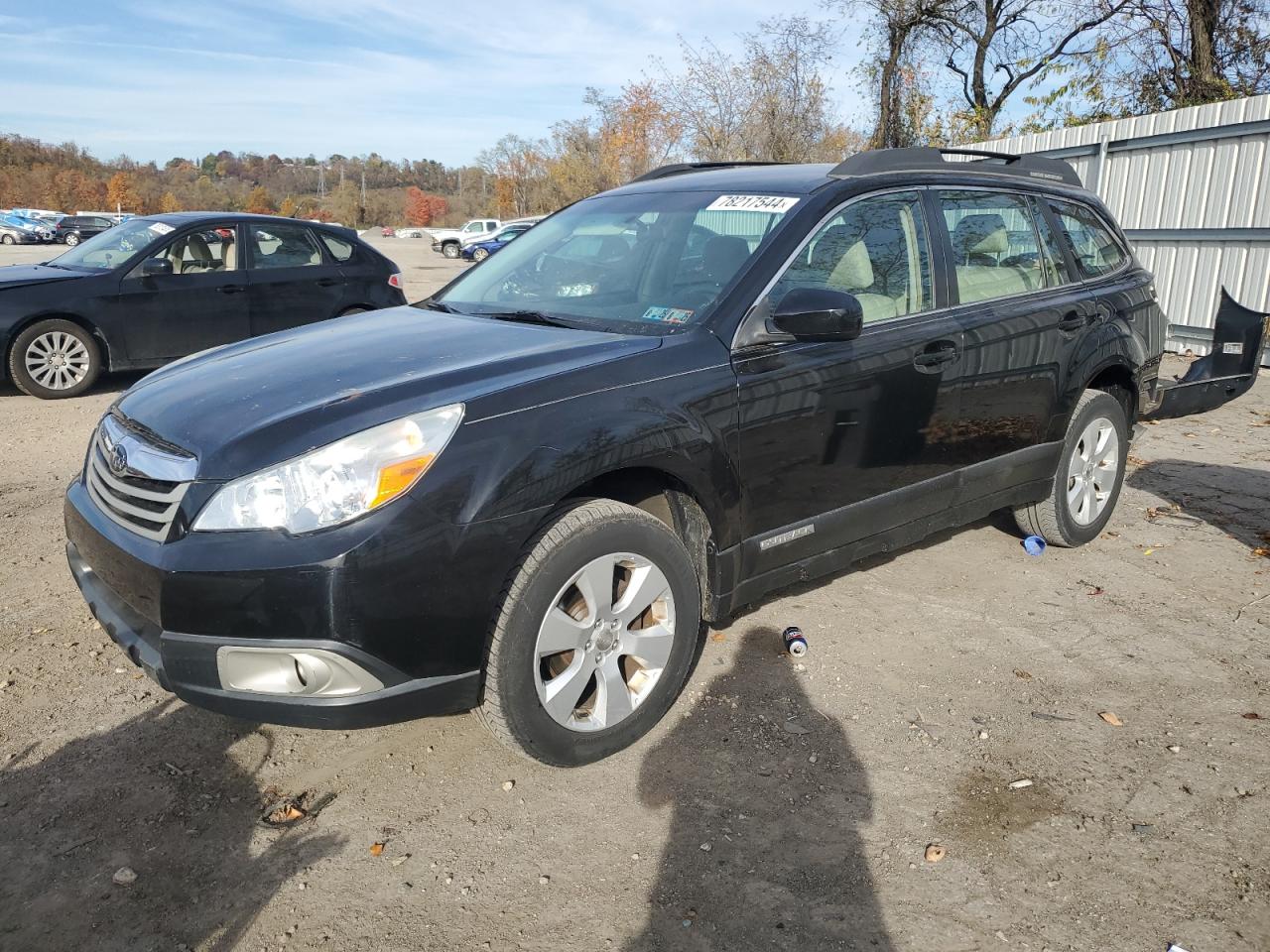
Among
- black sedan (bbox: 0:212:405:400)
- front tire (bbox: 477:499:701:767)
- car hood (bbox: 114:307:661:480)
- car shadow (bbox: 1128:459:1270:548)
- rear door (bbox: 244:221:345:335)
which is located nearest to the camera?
car hood (bbox: 114:307:661:480)

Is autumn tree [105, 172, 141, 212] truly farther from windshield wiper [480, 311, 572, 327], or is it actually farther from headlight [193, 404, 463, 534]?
headlight [193, 404, 463, 534]

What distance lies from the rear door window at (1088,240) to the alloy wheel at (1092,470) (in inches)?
30.7

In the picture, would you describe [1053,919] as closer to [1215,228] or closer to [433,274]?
[1215,228]

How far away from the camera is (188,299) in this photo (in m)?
8.63

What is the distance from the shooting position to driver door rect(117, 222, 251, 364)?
848 centimetres

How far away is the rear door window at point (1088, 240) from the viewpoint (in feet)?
15.6

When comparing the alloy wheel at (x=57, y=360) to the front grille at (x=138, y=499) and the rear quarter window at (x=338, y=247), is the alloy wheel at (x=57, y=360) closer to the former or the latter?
the rear quarter window at (x=338, y=247)

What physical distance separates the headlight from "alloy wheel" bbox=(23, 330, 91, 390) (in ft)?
23.1

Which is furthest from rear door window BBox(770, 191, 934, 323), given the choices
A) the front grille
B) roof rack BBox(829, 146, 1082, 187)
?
the front grille

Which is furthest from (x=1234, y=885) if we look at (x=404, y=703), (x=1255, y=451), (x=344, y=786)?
(x=1255, y=451)

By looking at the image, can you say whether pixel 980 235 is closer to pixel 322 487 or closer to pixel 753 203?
pixel 753 203

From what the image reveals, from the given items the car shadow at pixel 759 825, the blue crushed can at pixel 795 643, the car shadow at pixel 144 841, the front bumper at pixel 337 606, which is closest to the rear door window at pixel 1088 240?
the blue crushed can at pixel 795 643

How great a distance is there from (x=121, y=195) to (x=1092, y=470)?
4022 inches

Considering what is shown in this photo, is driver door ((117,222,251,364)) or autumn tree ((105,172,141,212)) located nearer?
driver door ((117,222,251,364))
